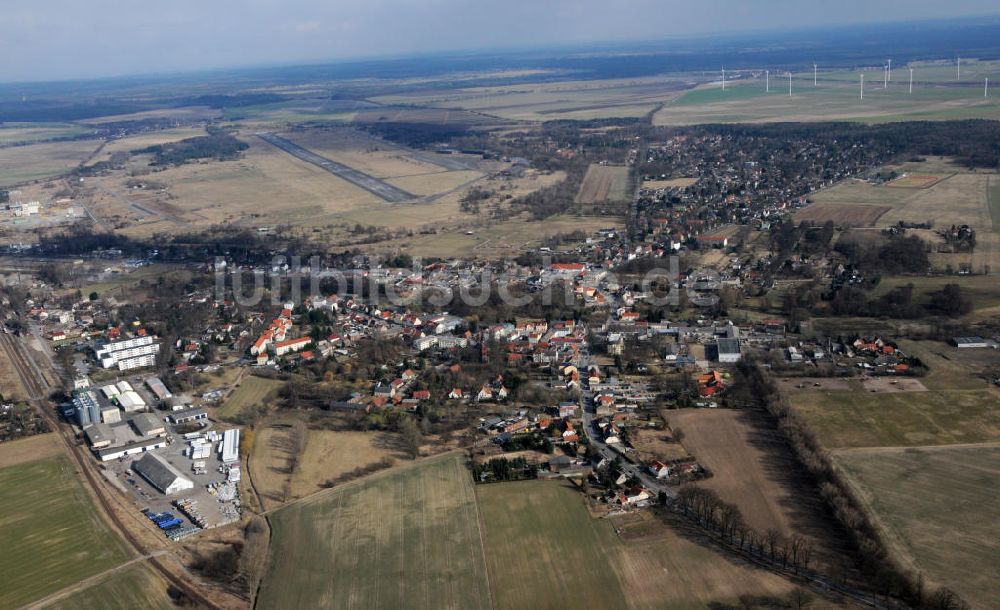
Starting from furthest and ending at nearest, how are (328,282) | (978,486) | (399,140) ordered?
(399,140) < (328,282) < (978,486)

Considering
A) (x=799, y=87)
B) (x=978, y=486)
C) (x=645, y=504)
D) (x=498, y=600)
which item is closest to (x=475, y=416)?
(x=645, y=504)

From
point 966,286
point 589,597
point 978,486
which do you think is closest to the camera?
point 589,597

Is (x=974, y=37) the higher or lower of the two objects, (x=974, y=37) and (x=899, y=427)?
the higher

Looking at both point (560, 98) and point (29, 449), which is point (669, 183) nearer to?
point (29, 449)

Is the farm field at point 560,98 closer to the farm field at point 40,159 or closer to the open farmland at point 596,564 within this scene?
the farm field at point 40,159

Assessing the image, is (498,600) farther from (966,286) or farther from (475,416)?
(966,286)

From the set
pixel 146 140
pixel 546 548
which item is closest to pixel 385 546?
pixel 546 548

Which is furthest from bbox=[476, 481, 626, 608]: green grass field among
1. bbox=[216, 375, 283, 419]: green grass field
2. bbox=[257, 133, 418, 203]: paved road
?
bbox=[257, 133, 418, 203]: paved road
